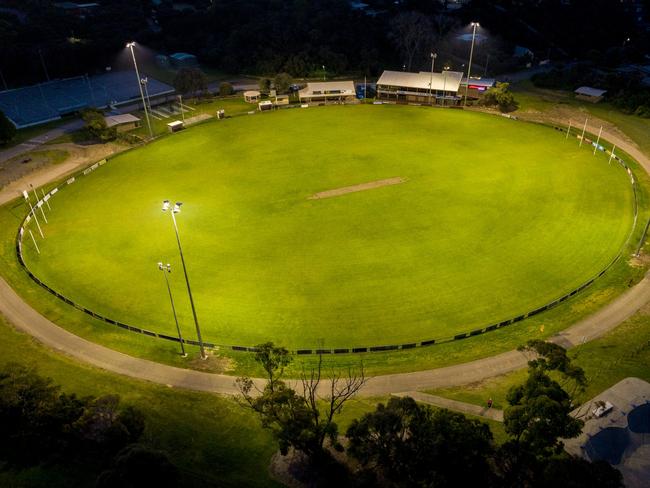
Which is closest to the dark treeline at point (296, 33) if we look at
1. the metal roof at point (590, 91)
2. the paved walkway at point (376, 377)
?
the metal roof at point (590, 91)

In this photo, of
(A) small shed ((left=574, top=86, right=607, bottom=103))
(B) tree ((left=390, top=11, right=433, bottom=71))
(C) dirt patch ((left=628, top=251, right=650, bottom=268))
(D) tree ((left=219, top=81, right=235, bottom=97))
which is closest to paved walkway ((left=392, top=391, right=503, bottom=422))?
(C) dirt patch ((left=628, top=251, right=650, bottom=268))

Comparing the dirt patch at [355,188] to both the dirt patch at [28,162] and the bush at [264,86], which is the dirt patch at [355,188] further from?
the bush at [264,86]

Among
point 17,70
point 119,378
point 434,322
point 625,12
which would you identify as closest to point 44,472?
point 119,378

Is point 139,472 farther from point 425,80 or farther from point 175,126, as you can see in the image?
point 425,80

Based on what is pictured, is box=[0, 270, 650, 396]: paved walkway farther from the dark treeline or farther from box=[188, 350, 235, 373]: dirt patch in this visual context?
the dark treeline

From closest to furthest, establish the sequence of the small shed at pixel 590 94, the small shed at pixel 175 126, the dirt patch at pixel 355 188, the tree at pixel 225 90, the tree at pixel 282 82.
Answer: the dirt patch at pixel 355 188 < the small shed at pixel 175 126 < the small shed at pixel 590 94 < the tree at pixel 282 82 < the tree at pixel 225 90
